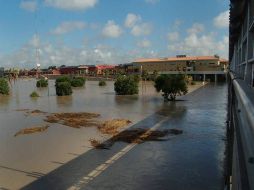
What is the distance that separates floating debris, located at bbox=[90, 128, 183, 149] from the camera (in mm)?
18086

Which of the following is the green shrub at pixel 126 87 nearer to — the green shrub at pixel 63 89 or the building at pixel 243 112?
the green shrub at pixel 63 89

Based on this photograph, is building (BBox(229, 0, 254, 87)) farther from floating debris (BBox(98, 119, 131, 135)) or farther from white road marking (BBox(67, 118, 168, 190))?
floating debris (BBox(98, 119, 131, 135))

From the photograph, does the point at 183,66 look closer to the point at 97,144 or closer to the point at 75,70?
the point at 75,70

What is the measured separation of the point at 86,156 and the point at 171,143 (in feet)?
15.6

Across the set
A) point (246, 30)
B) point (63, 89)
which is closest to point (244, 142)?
point (246, 30)

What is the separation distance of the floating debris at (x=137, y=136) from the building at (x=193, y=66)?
82.0 m

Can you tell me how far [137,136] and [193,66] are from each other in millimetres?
107278

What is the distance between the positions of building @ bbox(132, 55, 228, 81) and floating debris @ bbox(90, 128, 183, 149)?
82033mm

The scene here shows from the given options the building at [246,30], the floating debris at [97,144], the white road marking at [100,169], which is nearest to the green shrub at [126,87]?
the floating debris at [97,144]

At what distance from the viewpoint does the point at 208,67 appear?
12212cm

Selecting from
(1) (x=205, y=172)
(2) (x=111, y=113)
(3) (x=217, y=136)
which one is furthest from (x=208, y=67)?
(1) (x=205, y=172)

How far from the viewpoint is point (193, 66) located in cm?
12438

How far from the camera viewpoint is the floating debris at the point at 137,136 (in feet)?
59.3

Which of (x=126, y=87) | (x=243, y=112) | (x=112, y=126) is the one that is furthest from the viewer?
(x=126, y=87)
